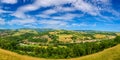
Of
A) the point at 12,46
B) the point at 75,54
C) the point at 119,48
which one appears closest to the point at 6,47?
the point at 12,46

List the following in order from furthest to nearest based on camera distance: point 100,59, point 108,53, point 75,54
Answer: point 75,54, point 108,53, point 100,59

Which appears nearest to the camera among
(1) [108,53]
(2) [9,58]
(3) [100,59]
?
(2) [9,58]

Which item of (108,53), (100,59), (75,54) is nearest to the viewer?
(100,59)

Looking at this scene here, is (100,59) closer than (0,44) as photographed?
Yes

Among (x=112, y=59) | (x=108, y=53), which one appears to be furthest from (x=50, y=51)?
(x=112, y=59)

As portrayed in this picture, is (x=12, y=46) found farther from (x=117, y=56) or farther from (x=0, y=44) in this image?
(x=117, y=56)

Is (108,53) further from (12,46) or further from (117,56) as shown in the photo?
(12,46)

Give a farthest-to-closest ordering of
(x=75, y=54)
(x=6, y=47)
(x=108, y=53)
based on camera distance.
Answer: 1. (x=6, y=47)
2. (x=75, y=54)
3. (x=108, y=53)

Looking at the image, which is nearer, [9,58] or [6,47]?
[9,58]

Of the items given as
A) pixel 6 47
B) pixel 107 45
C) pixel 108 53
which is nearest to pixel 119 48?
pixel 108 53

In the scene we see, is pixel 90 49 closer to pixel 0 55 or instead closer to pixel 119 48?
pixel 119 48
